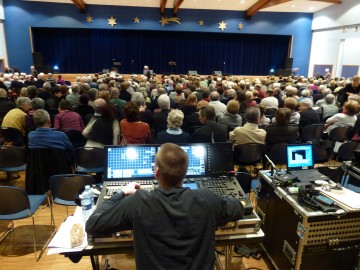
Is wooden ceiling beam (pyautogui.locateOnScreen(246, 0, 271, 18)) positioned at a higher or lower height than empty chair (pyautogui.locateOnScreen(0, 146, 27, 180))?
higher

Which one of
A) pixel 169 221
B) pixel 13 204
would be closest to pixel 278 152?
pixel 169 221

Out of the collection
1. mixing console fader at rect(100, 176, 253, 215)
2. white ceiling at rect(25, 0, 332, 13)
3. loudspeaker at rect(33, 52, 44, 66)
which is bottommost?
mixing console fader at rect(100, 176, 253, 215)

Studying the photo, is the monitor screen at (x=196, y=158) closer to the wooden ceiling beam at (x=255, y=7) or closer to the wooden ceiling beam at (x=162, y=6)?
the wooden ceiling beam at (x=162, y=6)

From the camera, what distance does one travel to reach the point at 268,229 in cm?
280

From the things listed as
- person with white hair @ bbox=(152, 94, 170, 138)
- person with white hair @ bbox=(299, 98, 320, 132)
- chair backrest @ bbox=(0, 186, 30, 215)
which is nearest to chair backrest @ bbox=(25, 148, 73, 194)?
chair backrest @ bbox=(0, 186, 30, 215)

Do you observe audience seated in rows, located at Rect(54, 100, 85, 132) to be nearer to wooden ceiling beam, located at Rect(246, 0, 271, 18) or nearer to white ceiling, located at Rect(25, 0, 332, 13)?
white ceiling, located at Rect(25, 0, 332, 13)

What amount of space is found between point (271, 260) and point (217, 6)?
14027 mm

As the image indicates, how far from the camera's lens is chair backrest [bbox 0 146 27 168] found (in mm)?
3840

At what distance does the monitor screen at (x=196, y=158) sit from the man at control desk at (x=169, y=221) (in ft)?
2.69

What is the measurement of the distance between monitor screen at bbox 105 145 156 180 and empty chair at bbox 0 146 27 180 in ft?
7.30

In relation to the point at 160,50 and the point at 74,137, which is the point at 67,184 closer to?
the point at 74,137

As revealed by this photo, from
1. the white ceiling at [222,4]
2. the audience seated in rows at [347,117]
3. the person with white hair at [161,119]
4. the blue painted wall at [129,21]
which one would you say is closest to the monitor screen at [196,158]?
the person with white hair at [161,119]

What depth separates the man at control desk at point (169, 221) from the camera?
1.39 metres

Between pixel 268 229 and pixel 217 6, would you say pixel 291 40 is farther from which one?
pixel 268 229
